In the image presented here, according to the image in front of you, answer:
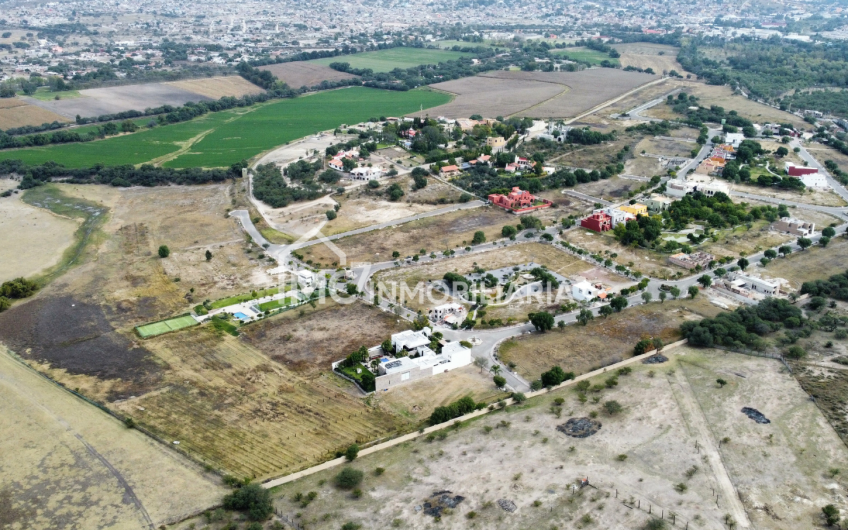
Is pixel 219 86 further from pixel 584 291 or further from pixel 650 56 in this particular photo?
pixel 584 291

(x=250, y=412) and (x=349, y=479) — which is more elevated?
(x=349, y=479)

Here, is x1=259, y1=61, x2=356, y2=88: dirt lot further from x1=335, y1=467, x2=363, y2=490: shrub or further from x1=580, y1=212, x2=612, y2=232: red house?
x1=335, y1=467, x2=363, y2=490: shrub

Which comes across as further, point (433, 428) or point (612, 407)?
point (612, 407)

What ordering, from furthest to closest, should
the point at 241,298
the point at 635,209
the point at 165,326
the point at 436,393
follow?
1. the point at 635,209
2. the point at 241,298
3. the point at 165,326
4. the point at 436,393

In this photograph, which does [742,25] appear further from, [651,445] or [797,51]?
[651,445]

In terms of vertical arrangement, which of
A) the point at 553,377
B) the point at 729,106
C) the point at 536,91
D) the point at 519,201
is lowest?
the point at 729,106

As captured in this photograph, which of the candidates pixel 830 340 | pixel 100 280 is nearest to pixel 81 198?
pixel 100 280

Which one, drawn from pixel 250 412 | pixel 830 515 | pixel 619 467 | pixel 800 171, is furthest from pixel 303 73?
pixel 830 515

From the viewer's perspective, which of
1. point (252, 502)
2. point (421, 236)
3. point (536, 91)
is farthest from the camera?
point (536, 91)
